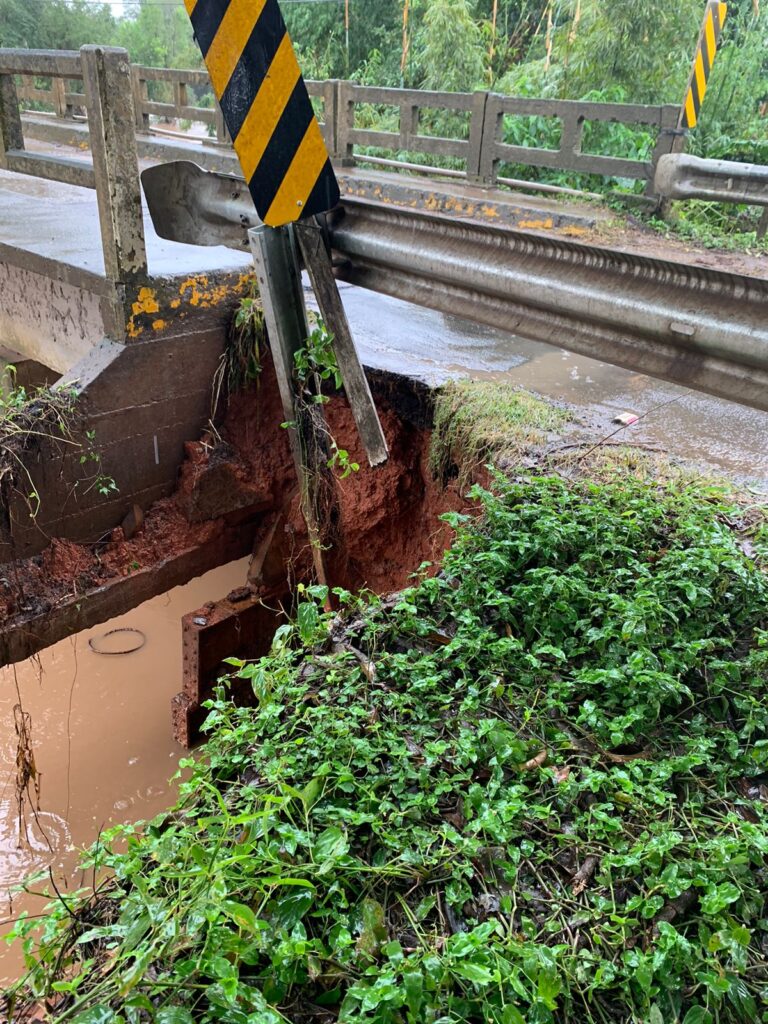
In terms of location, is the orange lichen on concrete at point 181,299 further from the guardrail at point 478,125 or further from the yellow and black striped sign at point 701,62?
the yellow and black striped sign at point 701,62

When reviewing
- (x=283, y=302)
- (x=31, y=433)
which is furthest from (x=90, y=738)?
(x=283, y=302)

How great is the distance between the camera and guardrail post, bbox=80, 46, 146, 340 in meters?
3.36

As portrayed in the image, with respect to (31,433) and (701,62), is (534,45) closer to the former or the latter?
(701,62)

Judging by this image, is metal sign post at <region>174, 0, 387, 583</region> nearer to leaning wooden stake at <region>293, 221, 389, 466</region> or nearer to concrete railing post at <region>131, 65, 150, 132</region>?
leaning wooden stake at <region>293, 221, 389, 466</region>

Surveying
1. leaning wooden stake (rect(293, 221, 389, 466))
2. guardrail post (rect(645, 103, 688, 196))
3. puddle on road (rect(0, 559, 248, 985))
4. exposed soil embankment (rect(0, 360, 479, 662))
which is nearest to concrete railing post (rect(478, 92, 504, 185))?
guardrail post (rect(645, 103, 688, 196))

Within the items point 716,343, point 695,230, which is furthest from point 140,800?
point 695,230

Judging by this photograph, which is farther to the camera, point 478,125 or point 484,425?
point 478,125

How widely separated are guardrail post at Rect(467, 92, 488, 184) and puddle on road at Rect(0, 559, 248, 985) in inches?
222

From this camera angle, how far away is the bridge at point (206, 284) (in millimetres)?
1960

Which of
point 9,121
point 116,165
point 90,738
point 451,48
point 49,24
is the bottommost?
point 90,738

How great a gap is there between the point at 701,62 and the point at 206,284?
5.90m

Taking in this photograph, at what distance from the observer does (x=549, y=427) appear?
3684mm

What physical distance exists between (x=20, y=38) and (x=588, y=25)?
45.9 ft

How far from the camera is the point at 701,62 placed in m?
7.25
